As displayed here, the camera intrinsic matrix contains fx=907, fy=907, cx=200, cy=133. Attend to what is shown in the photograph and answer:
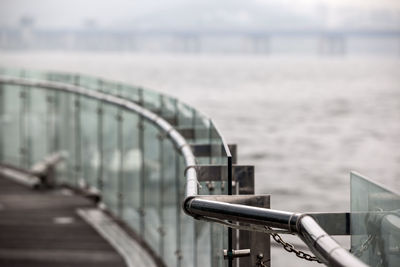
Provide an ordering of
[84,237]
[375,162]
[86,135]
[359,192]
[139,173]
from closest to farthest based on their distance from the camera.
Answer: [359,192] → [84,237] → [139,173] → [86,135] → [375,162]

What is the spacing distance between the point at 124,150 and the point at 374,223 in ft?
18.0

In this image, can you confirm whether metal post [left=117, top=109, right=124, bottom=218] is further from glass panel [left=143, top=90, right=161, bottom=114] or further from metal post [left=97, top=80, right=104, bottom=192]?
glass panel [left=143, top=90, right=161, bottom=114]

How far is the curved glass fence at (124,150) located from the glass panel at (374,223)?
1.88 ft

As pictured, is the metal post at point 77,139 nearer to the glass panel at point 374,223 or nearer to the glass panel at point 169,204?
the glass panel at point 169,204

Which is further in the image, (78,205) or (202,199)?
(78,205)

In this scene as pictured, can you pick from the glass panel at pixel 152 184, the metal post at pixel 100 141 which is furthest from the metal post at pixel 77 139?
the glass panel at pixel 152 184

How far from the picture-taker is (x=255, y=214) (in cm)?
243

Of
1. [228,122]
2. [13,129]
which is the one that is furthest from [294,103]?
[13,129]

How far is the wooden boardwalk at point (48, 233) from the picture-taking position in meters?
6.16

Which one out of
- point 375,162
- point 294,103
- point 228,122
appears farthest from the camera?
point 294,103

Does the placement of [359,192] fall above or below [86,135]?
below

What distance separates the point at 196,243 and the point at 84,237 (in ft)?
8.05

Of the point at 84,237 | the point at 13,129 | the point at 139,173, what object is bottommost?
the point at 84,237

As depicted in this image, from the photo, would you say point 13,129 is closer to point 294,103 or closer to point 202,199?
point 202,199
